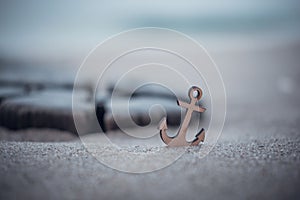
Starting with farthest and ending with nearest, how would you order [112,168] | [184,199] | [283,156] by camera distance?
[283,156] < [112,168] < [184,199]

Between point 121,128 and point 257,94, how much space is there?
3.36 metres

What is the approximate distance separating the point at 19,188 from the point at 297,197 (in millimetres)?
1277

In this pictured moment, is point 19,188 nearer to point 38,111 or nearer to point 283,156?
point 283,156

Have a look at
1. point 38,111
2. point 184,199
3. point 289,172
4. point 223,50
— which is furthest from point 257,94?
point 184,199

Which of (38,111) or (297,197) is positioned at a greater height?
(38,111)

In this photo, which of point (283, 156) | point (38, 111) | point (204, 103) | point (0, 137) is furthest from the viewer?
point (204, 103)

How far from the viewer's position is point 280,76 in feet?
21.6

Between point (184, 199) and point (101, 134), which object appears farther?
point (101, 134)

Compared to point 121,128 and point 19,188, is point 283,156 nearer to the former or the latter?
point 19,188

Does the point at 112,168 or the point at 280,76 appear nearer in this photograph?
the point at 112,168

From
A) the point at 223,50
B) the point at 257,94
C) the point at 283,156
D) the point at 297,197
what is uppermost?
the point at 223,50

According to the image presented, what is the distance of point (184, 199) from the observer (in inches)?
62.6

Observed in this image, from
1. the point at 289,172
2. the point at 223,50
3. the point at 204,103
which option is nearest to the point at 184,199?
the point at 289,172

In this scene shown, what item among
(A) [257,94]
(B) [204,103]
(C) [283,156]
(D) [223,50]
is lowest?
(C) [283,156]
